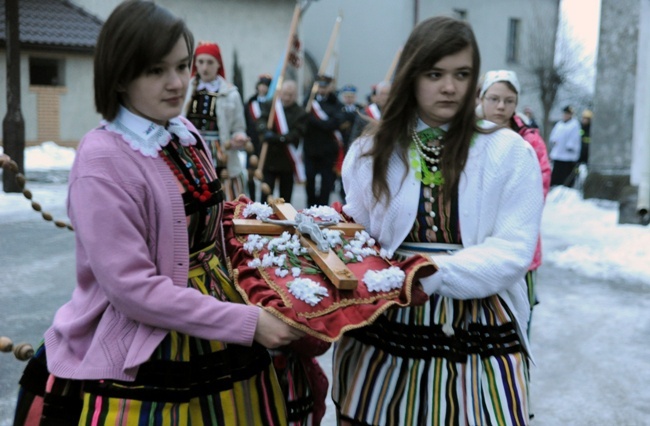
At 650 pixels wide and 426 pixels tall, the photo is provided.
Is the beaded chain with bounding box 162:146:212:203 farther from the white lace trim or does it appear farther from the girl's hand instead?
the girl's hand

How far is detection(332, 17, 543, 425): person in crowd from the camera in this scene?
244 centimetres

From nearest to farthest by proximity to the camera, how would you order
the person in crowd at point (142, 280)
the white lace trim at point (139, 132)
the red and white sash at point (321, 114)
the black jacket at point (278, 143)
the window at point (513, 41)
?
1. the person in crowd at point (142, 280)
2. the white lace trim at point (139, 132)
3. the black jacket at point (278, 143)
4. the red and white sash at point (321, 114)
5. the window at point (513, 41)

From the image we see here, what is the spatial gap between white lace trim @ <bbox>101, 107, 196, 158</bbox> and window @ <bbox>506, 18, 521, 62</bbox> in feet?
115

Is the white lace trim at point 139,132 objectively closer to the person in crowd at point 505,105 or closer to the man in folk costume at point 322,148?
the person in crowd at point 505,105

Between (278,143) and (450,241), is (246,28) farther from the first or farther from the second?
(450,241)

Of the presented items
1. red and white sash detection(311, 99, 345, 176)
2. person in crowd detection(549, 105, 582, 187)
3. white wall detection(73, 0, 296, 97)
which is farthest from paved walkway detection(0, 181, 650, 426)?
white wall detection(73, 0, 296, 97)

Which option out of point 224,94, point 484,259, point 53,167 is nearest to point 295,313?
point 484,259

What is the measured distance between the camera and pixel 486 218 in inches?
96.4

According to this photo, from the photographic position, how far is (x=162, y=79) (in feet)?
6.75

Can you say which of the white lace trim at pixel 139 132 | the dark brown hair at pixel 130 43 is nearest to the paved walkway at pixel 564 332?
the white lace trim at pixel 139 132

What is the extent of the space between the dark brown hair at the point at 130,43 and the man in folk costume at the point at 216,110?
4750 millimetres

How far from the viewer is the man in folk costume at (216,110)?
707 centimetres

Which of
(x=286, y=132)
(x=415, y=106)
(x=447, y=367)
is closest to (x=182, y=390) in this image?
(x=447, y=367)

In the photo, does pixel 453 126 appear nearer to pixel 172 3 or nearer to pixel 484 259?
pixel 484 259
